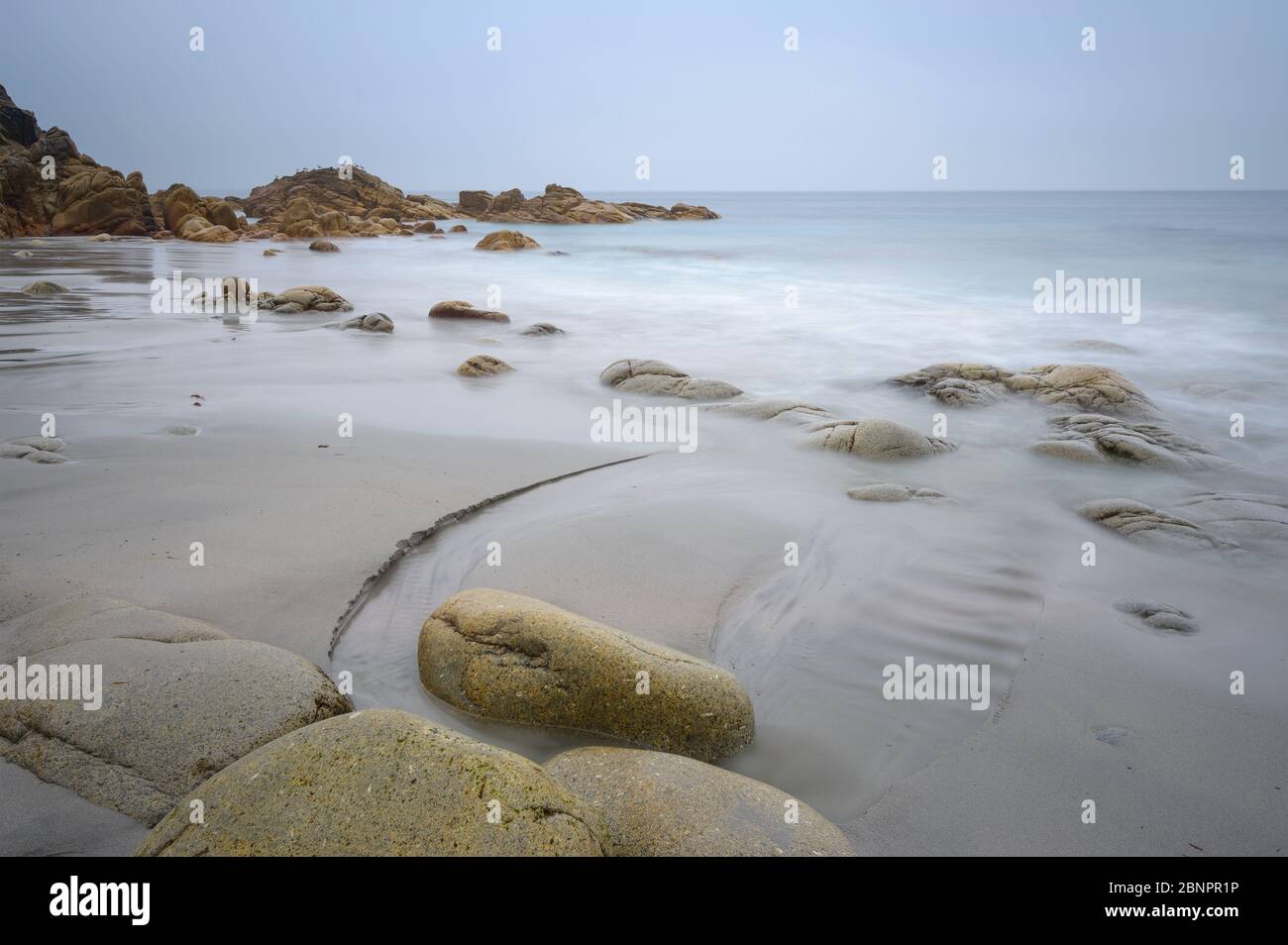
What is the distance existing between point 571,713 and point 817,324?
501 inches

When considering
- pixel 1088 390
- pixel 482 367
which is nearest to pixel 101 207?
pixel 482 367

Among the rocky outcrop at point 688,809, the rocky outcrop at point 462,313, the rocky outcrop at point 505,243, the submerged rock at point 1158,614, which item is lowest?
the rocky outcrop at point 688,809

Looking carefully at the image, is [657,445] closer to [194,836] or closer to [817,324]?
[194,836]

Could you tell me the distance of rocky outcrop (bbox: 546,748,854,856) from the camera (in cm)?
234

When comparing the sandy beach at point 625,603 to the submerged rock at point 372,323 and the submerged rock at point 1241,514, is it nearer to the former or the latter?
the submerged rock at point 1241,514

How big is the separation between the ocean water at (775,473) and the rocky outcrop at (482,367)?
206 mm

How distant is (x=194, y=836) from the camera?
75.7 inches

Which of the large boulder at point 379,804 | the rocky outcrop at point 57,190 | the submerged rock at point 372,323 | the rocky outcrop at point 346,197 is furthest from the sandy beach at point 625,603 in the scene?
A: the rocky outcrop at point 346,197

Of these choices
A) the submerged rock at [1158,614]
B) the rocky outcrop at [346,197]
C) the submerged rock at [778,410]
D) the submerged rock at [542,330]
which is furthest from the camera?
the rocky outcrop at [346,197]

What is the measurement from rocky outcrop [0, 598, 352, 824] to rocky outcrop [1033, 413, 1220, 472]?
20.6ft

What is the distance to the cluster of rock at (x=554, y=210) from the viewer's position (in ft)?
197
